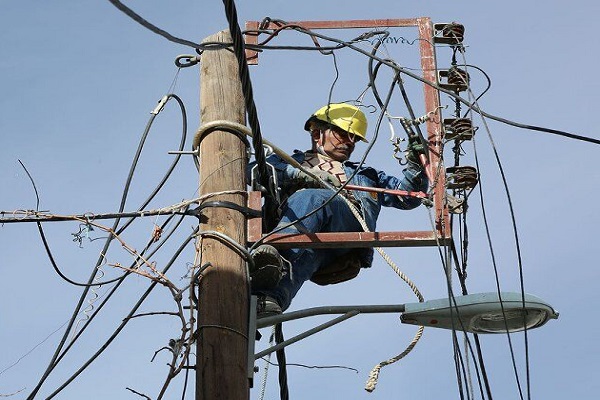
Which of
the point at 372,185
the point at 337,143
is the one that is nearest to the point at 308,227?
the point at 372,185

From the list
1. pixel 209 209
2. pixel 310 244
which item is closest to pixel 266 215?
pixel 310 244

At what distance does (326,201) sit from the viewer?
627 cm

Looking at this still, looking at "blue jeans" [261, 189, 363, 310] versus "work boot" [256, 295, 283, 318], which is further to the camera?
"blue jeans" [261, 189, 363, 310]

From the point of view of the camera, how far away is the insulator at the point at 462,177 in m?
6.23

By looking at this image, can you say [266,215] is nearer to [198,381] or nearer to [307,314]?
[307,314]

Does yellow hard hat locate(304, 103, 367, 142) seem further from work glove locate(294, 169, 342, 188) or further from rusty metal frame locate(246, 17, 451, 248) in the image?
rusty metal frame locate(246, 17, 451, 248)

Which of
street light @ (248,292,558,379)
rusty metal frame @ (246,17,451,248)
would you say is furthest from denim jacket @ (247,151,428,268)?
street light @ (248,292,558,379)

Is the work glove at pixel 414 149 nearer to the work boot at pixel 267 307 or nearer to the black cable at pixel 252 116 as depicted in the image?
the black cable at pixel 252 116

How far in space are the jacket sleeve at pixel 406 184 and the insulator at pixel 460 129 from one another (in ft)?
0.85

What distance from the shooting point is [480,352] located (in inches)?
257

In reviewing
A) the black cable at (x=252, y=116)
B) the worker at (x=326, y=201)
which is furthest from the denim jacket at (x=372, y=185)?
the black cable at (x=252, y=116)

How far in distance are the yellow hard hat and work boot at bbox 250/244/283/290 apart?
1.81 metres

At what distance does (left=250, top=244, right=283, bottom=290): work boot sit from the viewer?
586 cm

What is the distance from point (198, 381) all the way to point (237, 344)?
236 millimetres
